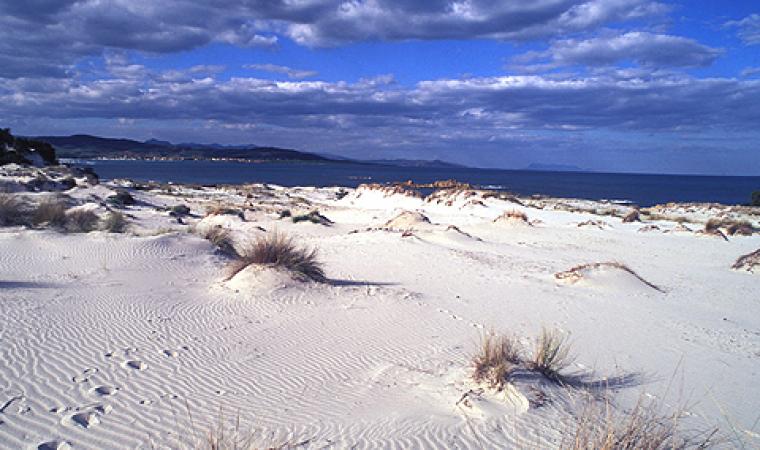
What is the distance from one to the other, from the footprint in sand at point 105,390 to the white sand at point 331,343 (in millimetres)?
17

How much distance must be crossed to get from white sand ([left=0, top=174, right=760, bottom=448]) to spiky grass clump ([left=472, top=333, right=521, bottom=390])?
0.47 feet

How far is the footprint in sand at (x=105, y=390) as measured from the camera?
4508mm

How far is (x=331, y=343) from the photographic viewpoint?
6.56m

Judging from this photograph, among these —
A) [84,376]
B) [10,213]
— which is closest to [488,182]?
[10,213]

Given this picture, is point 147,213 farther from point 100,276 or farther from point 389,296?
point 389,296

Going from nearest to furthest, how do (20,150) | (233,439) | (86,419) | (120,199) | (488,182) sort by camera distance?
(233,439) → (86,419) → (120,199) → (20,150) → (488,182)

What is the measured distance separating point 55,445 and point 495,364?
3865 millimetres

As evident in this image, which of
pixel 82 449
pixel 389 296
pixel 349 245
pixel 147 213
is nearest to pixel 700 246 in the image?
pixel 349 245

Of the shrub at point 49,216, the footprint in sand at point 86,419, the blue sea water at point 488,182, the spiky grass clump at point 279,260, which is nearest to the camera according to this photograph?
the footprint in sand at point 86,419

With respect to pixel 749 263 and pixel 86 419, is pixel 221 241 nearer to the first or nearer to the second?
pixel 86 419

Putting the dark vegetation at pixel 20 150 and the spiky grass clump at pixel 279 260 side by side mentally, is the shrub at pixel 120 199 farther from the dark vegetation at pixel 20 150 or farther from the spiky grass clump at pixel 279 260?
the dark vegetation at pixel 20 150

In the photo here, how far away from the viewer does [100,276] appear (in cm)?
898

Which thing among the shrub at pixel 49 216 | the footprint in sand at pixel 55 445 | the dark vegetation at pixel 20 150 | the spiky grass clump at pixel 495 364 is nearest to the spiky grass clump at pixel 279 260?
the spiky grass clump at pixel 495 364

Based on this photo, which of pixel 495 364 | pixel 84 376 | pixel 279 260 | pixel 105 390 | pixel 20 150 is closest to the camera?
pixel 105 390
